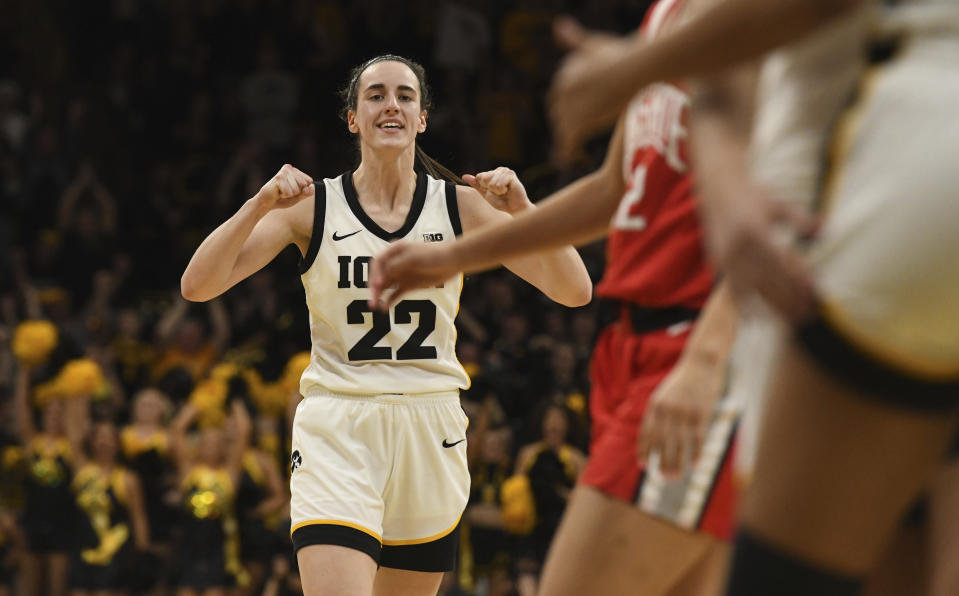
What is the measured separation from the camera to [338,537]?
4203mm

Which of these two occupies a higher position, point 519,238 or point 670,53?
point 670,53

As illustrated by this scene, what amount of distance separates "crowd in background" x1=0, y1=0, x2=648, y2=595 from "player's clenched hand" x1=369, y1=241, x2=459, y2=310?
20.4 ft

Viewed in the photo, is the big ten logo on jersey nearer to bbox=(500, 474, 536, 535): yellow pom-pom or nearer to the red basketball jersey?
the red basketball jersey

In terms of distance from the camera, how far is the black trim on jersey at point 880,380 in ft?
4.94

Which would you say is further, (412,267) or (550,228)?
(412,267)

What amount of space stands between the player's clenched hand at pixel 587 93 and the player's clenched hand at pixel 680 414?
46cm

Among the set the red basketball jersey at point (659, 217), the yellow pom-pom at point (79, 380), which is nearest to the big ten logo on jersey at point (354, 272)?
the red basketball jersey at point (659, 217)

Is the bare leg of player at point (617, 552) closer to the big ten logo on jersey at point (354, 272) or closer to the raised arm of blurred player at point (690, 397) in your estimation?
the raised arm of blurred player at point (690, 397)

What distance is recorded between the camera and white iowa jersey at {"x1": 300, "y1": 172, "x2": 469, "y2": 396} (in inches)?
180

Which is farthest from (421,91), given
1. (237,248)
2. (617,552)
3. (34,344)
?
(34,344)

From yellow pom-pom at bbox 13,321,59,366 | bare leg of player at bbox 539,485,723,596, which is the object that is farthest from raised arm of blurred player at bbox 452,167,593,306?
yellow pom-pom at bbox 13,321,59,366

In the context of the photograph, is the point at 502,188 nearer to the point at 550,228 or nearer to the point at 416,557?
the point at 416,557

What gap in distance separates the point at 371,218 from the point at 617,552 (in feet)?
8.72

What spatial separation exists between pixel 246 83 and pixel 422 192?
9.17 m
